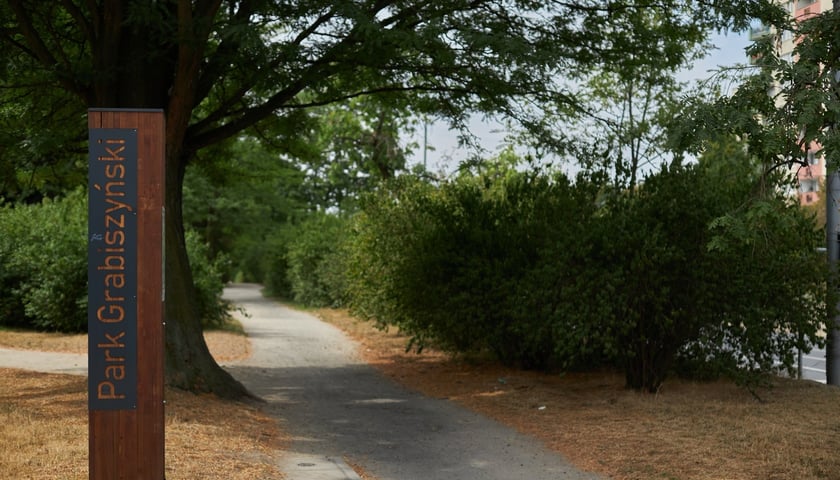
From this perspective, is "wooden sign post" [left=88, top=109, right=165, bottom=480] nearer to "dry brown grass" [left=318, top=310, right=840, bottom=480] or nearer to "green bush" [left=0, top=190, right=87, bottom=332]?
"dry brown grass" [left=318, top=310, right=840, bottom=480]

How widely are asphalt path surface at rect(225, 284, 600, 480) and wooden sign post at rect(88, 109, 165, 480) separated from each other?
1.91 meters

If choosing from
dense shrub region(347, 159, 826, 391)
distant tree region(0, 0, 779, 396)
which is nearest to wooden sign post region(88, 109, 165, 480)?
distant tree region(0, 0, 779, 396)

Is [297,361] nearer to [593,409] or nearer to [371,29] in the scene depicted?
[593,409]

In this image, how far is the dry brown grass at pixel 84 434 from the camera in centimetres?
715

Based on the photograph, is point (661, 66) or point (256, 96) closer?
point (661, 66)

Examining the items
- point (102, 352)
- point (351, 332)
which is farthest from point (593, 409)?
point (351, 332)

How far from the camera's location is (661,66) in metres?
13.6

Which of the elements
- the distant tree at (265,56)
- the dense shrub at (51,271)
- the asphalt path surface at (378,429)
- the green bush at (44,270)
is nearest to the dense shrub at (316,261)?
the dense shrub at (51,271)

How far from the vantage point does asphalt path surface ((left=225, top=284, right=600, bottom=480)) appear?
27.4ft

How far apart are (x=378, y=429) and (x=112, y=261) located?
5379 mm

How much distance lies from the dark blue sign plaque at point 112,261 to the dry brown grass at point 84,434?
1314 mm

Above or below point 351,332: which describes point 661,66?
above

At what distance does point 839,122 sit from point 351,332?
18877 mm

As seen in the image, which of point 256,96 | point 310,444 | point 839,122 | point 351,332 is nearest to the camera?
point 839,122
